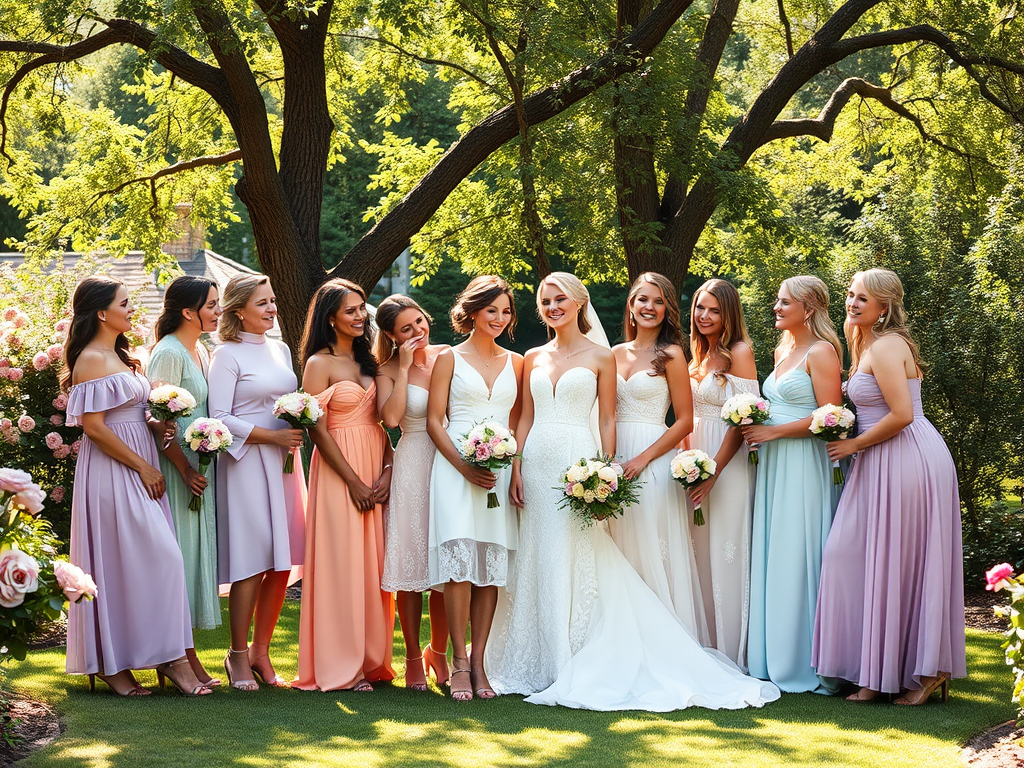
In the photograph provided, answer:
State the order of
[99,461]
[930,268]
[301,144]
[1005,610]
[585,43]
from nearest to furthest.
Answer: [1005,610] < [99,461] < [585,43] < [301,144] < [930,268]

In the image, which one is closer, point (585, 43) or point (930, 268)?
point (585, 43)

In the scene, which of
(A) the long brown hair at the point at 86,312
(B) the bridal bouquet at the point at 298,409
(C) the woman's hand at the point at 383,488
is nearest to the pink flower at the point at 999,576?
(C) the woman's hand at the point at 383,488

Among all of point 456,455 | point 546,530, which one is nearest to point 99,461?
point 456,455

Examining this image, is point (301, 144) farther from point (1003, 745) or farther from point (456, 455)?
point (1003, 745)

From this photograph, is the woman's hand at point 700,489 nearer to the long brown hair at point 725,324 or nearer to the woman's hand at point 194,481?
the long brown hair at point 725,324

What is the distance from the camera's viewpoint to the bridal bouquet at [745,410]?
7062mm

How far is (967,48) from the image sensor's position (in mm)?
12781

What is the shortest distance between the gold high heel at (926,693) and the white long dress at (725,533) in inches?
44.6

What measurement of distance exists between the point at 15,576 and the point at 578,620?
3556mm

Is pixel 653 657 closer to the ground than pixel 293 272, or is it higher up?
closer to the ground

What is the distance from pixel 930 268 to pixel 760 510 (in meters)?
7.10

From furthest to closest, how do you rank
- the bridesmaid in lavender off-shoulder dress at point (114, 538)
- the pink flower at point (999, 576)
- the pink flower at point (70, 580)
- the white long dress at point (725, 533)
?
the white long dress at point (725, 533) → the bridesmaid in lavender off-shoulder dress at point (114, 538) → the pink flower at point (999, 576) → the pink flower at point (70, 580)

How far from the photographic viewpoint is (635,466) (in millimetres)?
7254

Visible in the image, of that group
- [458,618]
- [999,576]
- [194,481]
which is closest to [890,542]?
[999,576]
